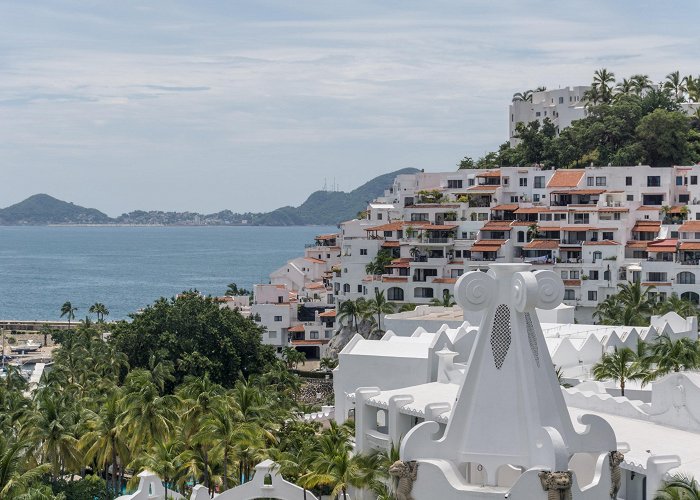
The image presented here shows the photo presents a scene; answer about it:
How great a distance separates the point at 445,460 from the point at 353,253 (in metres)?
81.4

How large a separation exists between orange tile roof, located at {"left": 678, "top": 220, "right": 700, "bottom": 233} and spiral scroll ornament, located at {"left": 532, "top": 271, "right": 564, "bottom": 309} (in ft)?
230

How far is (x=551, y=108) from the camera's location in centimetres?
14700

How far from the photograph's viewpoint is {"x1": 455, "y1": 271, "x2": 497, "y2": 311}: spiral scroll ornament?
35500 millimetres

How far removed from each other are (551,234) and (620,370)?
5603cm

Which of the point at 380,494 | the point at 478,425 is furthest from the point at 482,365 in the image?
the point at 380,494

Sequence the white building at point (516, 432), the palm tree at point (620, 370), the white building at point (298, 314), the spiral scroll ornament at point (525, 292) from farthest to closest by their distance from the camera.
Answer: the white building at point (298, 314), the palm tree at point (620, 370), the spiral scroll ornament at point (525, 292), the white building at point (516, 432)

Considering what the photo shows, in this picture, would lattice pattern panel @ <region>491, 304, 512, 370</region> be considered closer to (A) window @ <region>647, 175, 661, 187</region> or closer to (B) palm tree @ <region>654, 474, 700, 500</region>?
(B) palm tree @ <region>654, 474, 700, 500</region>

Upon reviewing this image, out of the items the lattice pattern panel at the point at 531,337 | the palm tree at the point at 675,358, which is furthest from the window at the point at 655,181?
the lattice pattern panel at the point at 531,337

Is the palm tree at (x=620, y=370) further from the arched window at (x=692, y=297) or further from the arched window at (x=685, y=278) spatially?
the arched window at (x=685, y=278)

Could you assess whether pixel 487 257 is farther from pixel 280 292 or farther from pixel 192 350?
pixel 192 350

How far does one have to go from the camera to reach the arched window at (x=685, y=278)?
3959 inches

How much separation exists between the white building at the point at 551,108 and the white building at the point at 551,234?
72.7 ft

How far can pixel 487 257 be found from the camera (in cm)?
11212

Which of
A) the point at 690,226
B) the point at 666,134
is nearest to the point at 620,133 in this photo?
the point at 666,134
